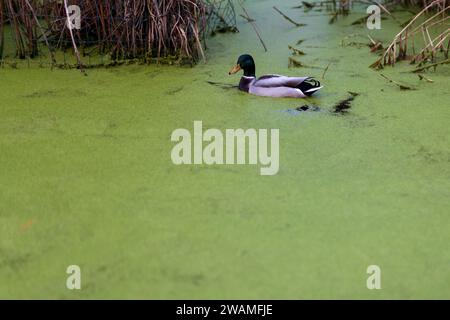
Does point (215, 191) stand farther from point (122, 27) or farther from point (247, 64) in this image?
point (122, 27)

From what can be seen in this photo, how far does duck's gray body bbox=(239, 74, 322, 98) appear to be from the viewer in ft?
10.8

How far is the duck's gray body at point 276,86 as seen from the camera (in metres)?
3.29

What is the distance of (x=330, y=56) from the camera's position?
3.85m

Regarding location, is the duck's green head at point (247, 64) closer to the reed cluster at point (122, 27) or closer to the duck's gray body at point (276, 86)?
the duck's gray body at point (276, 86)

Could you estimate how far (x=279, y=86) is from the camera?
3.32 meters

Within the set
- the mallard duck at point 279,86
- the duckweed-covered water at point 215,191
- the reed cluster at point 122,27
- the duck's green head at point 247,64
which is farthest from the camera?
the reed cluster at point 122,27

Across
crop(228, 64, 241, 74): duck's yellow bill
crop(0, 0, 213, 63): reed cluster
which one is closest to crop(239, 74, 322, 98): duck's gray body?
crop(228, 64, 241, 74): duck's yellow bill

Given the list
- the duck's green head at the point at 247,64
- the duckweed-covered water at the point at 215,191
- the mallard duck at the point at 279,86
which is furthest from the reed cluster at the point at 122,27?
the mallard duck at the point at 279,86

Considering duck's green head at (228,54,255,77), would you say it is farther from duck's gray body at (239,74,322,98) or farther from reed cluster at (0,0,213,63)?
reed cluster at (0,0,213,63)

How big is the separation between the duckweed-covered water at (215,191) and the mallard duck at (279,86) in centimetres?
5

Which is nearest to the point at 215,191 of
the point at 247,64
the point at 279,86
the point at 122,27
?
the point at 279,86

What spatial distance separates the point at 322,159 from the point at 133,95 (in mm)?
1064
